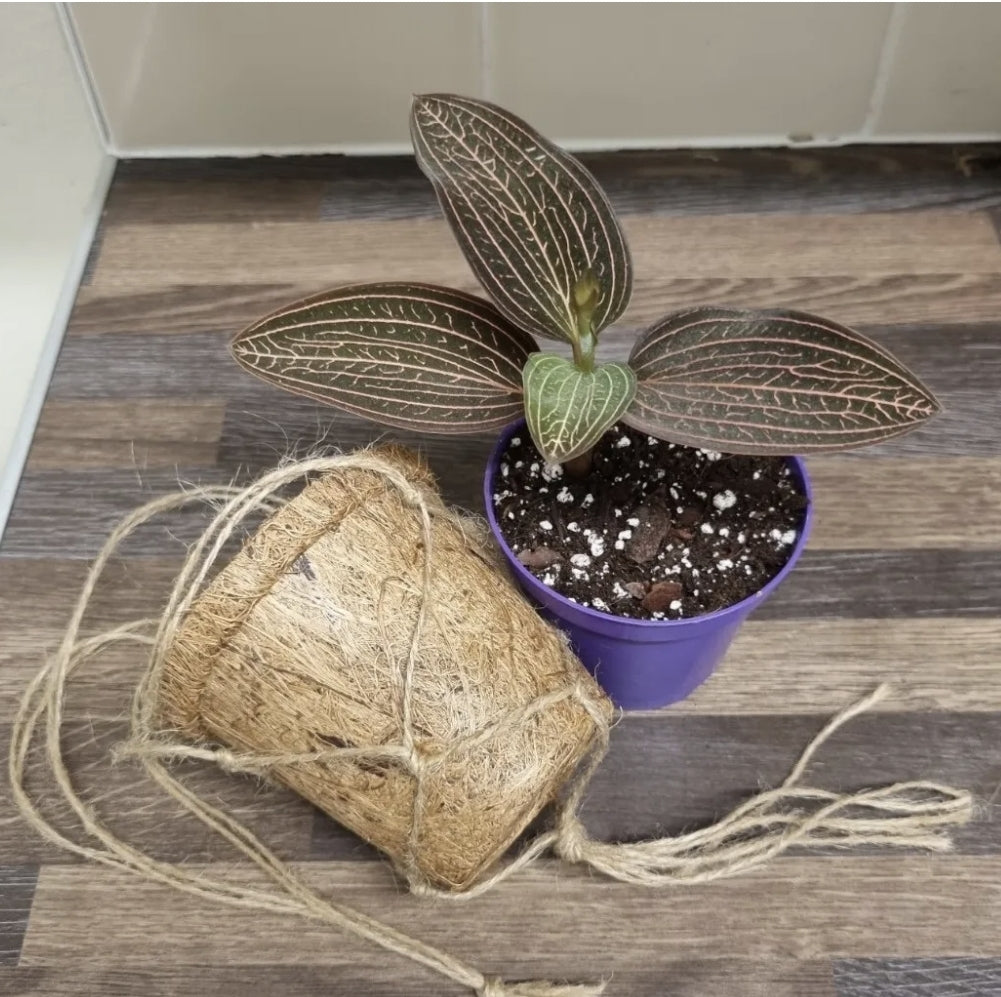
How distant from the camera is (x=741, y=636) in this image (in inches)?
42.1

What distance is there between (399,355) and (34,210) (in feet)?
2.08

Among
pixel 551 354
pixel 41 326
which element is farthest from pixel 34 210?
pixel 551 354

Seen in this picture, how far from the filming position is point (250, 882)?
3.10ft

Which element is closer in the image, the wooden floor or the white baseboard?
the wooden floor

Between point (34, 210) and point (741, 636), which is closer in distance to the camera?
point (741, 636)

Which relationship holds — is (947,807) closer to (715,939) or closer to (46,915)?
(715,939)

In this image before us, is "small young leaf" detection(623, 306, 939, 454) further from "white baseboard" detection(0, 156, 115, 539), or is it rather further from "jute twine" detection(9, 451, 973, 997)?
"white baseboard" detection(0, 156, 115, 539)

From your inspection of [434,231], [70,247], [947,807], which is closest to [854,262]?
[434,231]

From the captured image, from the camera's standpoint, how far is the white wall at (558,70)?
4.18ft

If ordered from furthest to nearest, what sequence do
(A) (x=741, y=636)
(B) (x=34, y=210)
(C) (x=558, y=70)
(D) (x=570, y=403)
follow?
(C) (x=558, y=70)
(B) (x=34, y=210)
(A) (x=741, y=636)
(D) (x=570, y=403)

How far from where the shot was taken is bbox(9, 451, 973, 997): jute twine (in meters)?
0.84

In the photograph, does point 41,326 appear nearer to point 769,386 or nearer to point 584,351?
point 584,351

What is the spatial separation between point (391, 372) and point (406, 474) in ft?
0.38

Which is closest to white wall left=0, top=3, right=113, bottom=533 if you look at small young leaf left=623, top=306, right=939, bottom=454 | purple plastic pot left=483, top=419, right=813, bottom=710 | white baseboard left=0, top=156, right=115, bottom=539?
white baseboard left=0, top=156, right=115, bottom=539
